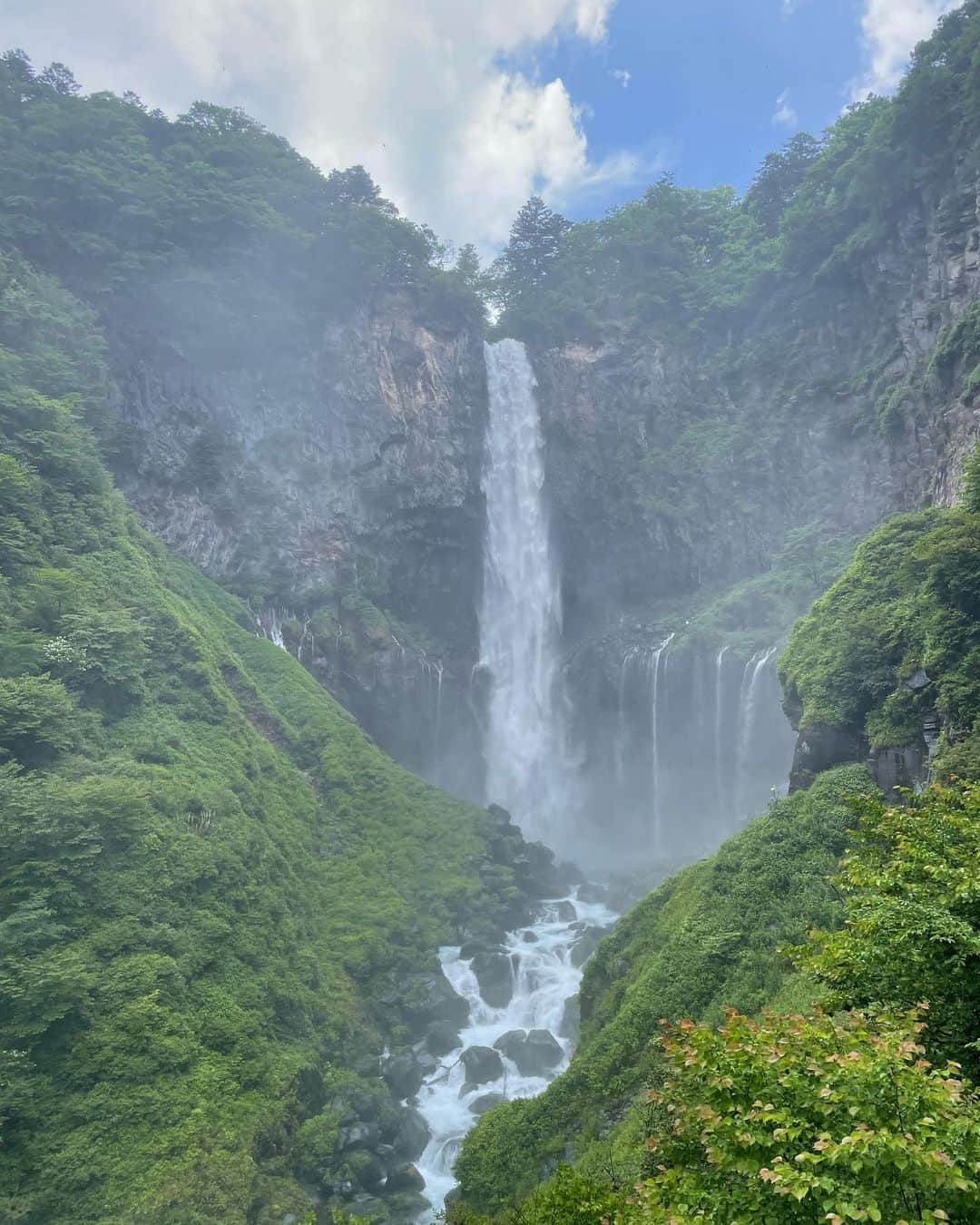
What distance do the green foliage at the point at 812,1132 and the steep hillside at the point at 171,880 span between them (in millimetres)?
10788

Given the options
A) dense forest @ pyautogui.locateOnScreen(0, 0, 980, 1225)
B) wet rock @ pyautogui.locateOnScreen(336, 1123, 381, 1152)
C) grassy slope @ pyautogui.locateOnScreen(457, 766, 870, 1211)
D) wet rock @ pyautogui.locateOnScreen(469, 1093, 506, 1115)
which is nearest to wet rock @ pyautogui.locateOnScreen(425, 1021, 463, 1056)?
dense forest @ pyautogui.locateOnScreen(0, 0, 980, 1225)

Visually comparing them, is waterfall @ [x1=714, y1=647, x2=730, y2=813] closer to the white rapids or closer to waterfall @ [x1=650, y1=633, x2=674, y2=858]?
waterfall @ [x1=650, y1=633, x2=674, y2=858]

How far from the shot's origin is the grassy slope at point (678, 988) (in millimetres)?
10633

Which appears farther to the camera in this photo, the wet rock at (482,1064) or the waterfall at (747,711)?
the waterfall at (747,711)

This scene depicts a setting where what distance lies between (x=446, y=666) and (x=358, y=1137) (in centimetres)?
2660

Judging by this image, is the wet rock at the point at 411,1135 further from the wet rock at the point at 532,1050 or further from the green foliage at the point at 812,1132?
the green foliage at the point at 812,1132

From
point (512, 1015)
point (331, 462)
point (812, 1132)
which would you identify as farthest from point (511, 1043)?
point (331, 462)

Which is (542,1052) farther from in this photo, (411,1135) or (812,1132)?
(812,1132)

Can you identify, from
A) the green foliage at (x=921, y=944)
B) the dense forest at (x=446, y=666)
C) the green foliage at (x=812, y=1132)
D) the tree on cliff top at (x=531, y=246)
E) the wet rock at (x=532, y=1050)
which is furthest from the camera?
the tree on cliff top at (x=531, y=246)

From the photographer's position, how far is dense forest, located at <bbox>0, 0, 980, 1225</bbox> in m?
6.56

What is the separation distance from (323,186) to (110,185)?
12.1 metres

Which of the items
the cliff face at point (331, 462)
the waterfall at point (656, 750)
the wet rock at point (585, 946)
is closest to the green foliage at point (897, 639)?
the wet rock at point (585, 946)

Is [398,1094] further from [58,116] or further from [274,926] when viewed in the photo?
[58,116]

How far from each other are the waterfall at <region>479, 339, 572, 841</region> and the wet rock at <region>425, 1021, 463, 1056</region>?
20.1 m
